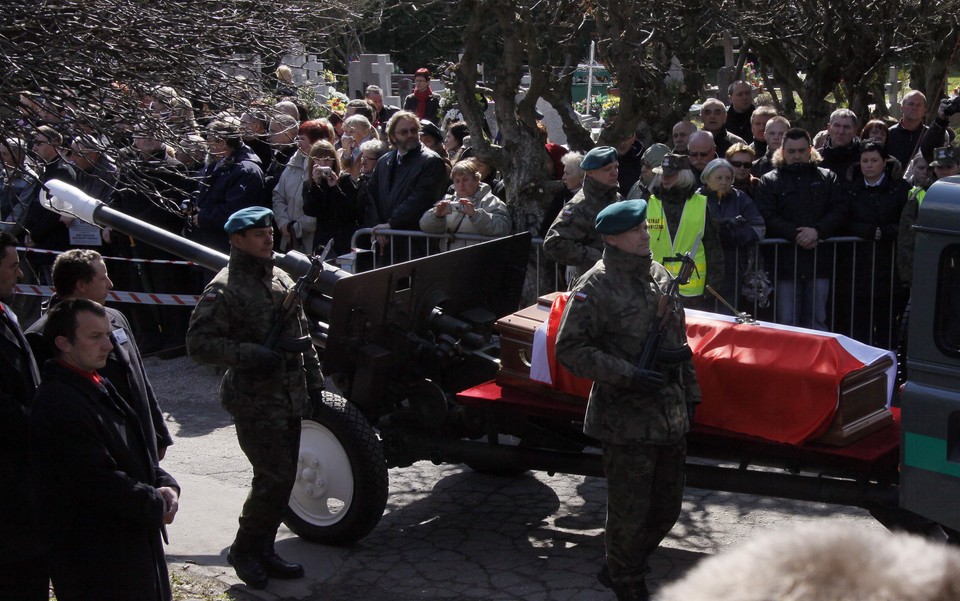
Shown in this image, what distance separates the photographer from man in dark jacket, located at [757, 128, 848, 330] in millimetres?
8734

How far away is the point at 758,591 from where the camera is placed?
1.57m

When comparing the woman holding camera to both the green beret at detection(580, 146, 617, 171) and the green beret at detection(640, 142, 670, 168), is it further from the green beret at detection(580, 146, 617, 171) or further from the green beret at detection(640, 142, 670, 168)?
the green beret at detection(580, 146, 617, 171)

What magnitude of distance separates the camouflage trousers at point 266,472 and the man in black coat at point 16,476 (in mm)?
1279

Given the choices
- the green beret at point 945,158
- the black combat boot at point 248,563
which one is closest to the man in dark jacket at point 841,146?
the green beret at point 945,158

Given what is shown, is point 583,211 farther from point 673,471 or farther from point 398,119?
point 398,119

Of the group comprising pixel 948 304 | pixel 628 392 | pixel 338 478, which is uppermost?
pixel 948 304

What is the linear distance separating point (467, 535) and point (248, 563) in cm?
130

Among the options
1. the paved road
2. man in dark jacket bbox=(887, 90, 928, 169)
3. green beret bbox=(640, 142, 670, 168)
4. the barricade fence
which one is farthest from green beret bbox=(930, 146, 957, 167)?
man in dark jacket bbox=(887, 90, 928, 169)

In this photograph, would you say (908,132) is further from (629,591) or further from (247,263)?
(247,263)

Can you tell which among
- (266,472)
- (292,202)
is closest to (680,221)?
(266,472)

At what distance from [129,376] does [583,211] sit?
309 cm

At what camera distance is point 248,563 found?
5961 millimetres

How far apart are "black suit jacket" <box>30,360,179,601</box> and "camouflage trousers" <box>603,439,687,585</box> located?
213cm

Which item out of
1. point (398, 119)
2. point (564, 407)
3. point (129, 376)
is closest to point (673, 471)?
point (564, 407)
